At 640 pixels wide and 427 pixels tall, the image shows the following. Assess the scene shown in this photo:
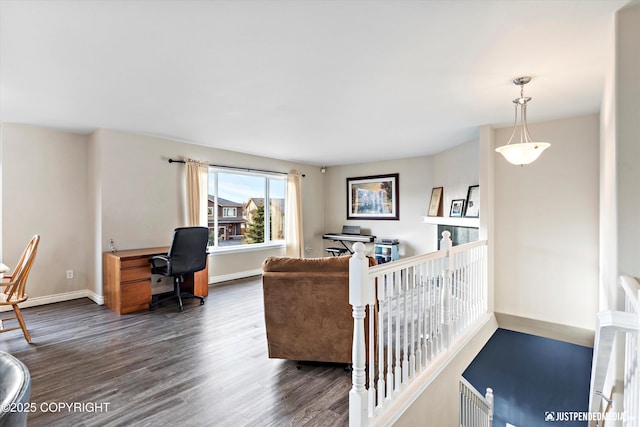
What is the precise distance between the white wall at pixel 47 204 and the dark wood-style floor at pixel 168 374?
0.68m

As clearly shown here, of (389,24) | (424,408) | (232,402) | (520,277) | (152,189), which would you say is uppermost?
(389,24)

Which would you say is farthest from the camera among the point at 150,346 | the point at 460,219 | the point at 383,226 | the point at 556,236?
the point at 383,226

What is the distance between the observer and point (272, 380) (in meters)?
2.33

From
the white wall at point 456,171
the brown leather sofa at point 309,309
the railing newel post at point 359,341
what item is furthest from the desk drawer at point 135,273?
the white wall at point 456,171

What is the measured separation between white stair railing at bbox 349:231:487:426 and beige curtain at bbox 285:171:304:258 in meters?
3.72

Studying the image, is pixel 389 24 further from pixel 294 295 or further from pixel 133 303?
pixel 133 303

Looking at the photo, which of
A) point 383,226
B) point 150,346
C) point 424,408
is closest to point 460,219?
point 383,226

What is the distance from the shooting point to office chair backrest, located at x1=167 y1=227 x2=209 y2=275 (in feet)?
12.5

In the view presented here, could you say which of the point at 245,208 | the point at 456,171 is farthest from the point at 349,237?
the point at 456,171

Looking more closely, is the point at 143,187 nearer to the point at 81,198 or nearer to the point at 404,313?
the point at 81,198

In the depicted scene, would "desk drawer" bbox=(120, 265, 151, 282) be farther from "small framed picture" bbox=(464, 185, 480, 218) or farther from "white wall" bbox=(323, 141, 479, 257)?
"small framed picture" bbox=(464, 185, 480, 218)

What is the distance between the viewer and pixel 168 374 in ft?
7.80

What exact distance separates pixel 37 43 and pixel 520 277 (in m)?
4.99

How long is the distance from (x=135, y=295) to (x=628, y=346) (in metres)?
4.51
